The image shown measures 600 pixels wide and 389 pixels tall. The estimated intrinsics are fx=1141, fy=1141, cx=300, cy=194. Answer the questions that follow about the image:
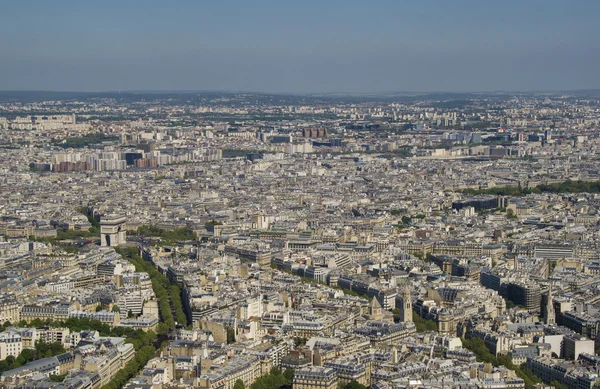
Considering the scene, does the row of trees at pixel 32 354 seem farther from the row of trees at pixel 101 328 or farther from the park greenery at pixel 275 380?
the park greenery at pixel 275 380

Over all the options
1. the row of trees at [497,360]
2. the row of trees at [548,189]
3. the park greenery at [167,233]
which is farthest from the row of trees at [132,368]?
the row of trees at [548,189]

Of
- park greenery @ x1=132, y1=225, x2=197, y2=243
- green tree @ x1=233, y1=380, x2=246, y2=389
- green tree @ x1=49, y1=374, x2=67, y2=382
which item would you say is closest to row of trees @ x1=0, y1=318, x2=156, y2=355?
green tree @ x1=49, y1=374, x2=67, y2=382

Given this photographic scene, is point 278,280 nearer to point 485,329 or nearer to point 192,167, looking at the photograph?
point 485,329

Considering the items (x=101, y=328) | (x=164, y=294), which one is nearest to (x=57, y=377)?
(x=101, y=328)

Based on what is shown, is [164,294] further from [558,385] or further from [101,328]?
[558,385]

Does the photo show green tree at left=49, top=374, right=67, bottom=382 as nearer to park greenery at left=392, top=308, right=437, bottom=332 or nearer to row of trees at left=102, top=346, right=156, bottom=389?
row of trees at left=102, top=346, right=156, bottom=389

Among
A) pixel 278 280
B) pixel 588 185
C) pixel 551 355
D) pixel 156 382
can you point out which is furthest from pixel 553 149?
pixel 156 382
